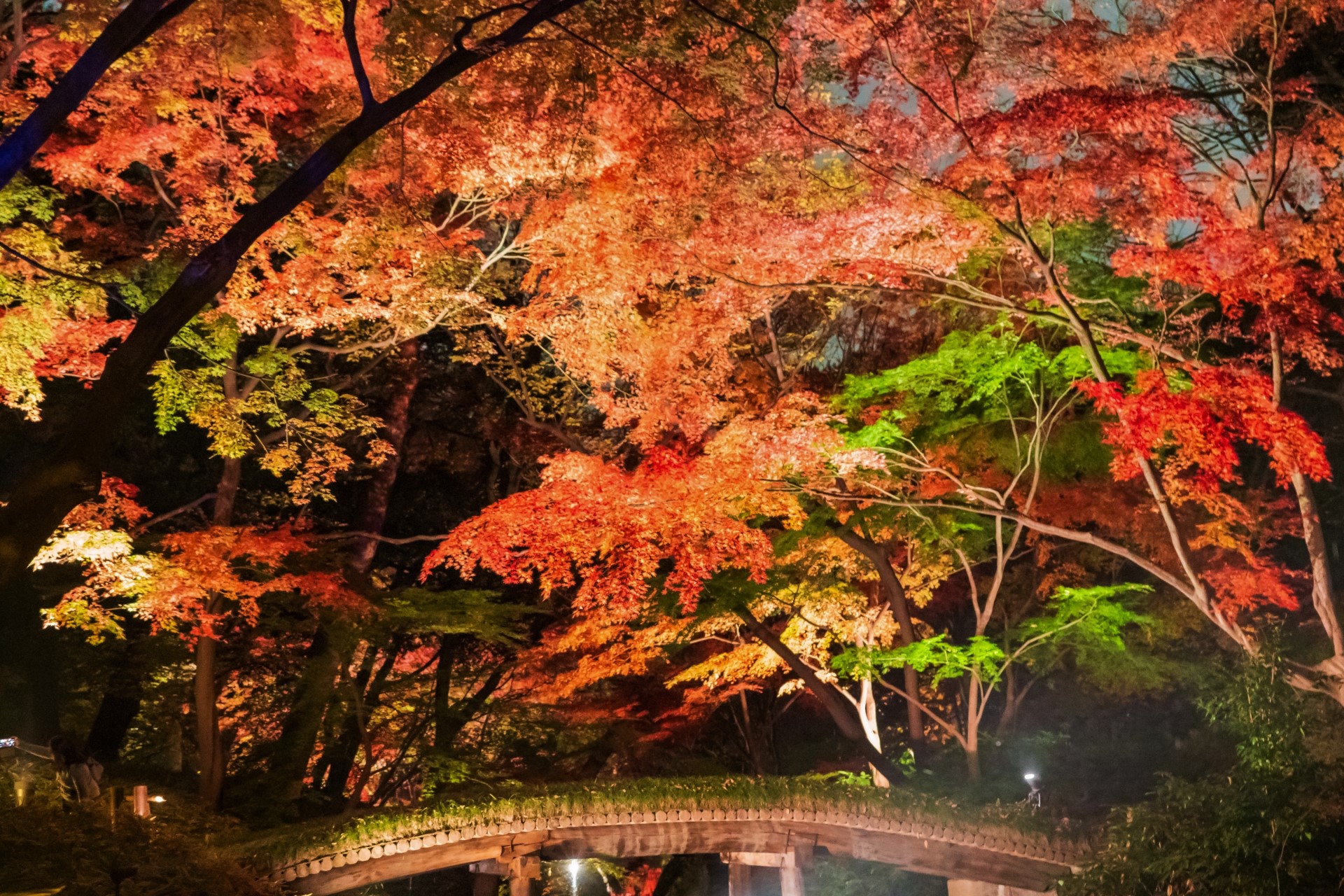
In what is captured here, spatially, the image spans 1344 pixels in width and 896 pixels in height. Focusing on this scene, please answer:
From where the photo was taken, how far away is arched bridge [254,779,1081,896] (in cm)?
883

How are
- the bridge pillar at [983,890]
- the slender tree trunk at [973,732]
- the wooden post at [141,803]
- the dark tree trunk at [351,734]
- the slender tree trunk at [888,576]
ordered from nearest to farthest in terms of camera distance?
the wooden post at [141,803] < the bridge pillar at [983,890] < the slender tree trunk at [973,732] < the slender tree trunk at [888,576] < the dark tree trunk at [351,734]

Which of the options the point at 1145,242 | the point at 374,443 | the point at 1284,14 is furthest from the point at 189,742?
the point at 1284,14

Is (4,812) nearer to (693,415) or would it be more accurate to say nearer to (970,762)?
(693,415)

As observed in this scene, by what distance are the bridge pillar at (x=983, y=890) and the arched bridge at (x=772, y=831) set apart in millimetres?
13

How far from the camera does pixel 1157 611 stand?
13961mm

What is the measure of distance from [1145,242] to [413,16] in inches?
237

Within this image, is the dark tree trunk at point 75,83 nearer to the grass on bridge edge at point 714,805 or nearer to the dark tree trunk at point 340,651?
the grass on bridge edge at point 714,805

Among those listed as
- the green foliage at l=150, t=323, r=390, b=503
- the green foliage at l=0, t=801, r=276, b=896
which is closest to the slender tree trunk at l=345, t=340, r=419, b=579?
the green foliage at l=150, t=323, r=390, b=503

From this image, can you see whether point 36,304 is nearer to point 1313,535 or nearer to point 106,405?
point 106,405

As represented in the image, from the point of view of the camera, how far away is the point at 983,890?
32.7ft

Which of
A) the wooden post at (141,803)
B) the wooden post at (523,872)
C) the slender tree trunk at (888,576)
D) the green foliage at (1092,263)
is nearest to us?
the wooden post at (141,803)

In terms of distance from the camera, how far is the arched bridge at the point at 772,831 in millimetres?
8828

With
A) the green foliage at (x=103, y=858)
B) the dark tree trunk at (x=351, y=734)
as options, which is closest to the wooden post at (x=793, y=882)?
the green foliage at (x=103, y=858)

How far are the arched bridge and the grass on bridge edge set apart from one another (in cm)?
1
